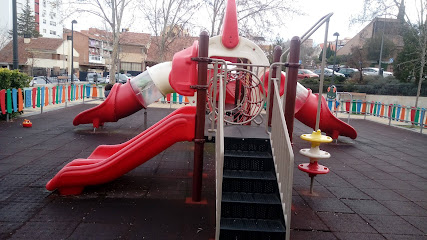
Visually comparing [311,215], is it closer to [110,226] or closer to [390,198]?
[390,198]

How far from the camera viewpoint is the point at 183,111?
285 inches

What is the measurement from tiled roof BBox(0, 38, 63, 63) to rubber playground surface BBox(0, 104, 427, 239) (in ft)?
174

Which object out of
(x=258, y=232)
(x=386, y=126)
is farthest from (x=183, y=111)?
(x=386, y=126)

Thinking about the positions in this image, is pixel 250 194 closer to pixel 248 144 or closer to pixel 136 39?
pixel 248 144

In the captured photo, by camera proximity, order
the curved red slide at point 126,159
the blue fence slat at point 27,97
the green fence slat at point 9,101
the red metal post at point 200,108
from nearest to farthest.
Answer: the red metal post at point 200,108 < the curved red slide at point 126,159 < the green fence slat at point 9,101 < the blue fence slat at point 27,97

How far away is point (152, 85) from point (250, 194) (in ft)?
20.8

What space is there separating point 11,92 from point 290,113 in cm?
1020

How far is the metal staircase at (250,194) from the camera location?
3729mm

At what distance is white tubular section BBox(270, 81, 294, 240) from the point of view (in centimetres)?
365

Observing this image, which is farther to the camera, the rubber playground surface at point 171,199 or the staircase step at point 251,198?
the rubber playground surface at point 171,199

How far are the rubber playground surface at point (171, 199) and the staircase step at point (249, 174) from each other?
28.6 inches

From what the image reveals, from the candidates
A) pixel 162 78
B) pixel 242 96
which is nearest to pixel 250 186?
pixel 242 96

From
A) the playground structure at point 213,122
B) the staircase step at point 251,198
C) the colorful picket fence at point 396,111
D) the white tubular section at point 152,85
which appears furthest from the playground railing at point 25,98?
the colorful picket fence at point 396,111

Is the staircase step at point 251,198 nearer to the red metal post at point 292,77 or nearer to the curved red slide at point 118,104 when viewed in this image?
the red metal post at point 292,77
